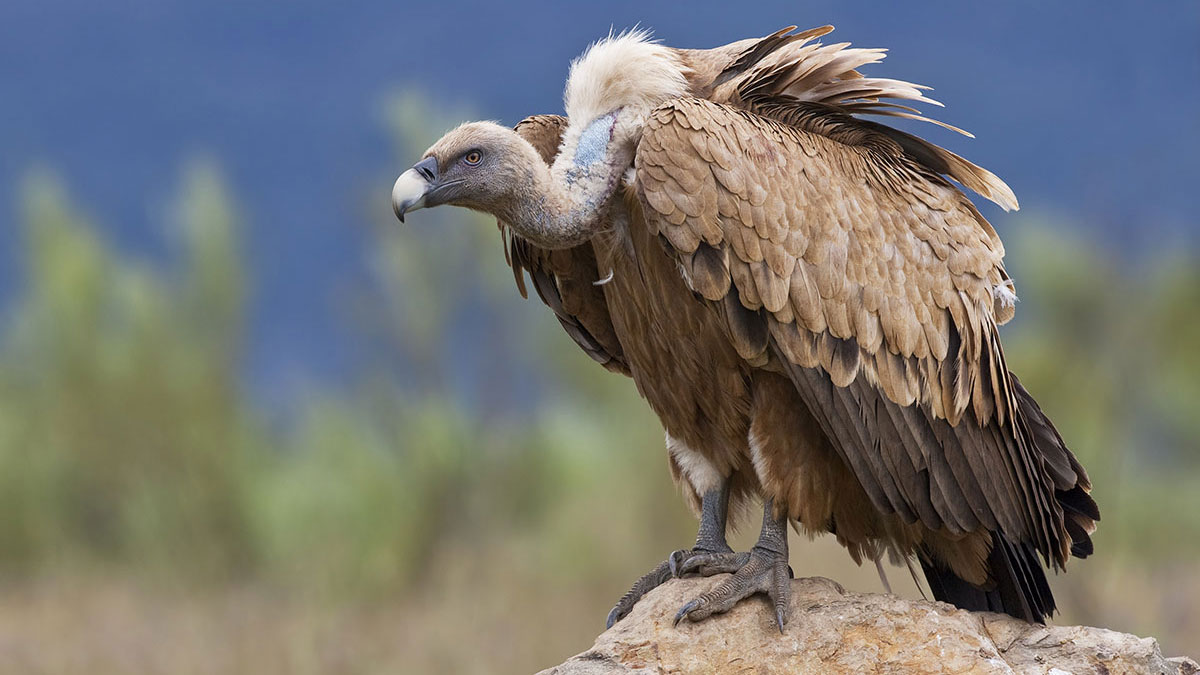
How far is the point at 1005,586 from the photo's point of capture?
16.1 ft

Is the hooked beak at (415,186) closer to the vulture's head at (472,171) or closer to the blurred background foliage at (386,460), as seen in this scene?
the vulture's head at (472,171)

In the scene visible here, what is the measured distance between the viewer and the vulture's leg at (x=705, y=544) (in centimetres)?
496

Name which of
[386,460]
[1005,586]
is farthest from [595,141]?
[386,460]

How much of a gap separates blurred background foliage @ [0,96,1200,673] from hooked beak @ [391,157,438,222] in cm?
626

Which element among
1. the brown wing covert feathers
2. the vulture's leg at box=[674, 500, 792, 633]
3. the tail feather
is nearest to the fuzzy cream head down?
the brown wing covert feathers

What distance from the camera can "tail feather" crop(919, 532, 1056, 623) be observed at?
475cm

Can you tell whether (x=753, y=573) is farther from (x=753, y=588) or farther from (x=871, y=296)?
(x=871, y=296)

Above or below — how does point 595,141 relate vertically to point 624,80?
below

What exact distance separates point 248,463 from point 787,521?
8.99 meters

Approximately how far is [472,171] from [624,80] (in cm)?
62

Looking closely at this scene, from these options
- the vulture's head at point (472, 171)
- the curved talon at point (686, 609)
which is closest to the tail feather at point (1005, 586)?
the curved talon at point (686, 609)

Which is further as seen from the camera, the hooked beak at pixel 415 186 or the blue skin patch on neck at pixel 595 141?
the blue skin patch on neck at pixel 595 141

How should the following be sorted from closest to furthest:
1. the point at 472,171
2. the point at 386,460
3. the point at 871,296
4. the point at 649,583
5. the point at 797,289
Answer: the point at 797,289 < the point at 871,296 < the point at 472,171 < the point at 649,583 < the point at 386,460

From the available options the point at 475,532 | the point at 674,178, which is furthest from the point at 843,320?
the point at 475,532
